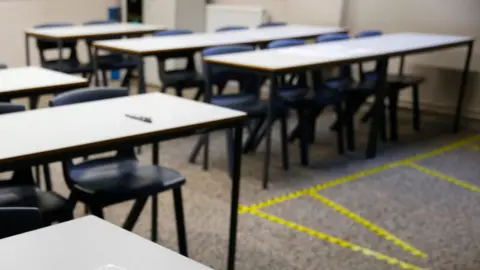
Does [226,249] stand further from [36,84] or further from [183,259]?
[183,259]

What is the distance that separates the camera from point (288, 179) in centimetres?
409

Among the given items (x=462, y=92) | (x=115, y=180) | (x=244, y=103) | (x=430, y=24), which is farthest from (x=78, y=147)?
(x=430, y=24)

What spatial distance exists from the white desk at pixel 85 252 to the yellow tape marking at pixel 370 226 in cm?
211

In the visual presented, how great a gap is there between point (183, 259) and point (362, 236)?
2.17m

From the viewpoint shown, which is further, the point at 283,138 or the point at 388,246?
the point at 283,138

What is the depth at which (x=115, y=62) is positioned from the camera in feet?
18.8

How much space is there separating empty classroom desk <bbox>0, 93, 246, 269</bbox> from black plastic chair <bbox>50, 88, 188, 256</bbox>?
0.39 feet

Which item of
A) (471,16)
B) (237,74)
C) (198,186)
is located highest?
(471,16)

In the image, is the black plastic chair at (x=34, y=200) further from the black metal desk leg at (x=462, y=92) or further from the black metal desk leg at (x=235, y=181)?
the black metal desk leg at (x=462, y=92)

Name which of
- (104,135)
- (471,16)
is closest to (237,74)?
(104,135)

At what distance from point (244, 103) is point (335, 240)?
1323 millimetres

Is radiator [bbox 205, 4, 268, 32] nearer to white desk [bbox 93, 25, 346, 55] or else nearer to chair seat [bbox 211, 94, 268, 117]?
white desk [bbox 93, 25, 346, 55]

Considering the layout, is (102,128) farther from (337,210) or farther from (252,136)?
(252,136)

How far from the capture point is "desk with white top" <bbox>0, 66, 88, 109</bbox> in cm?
291
